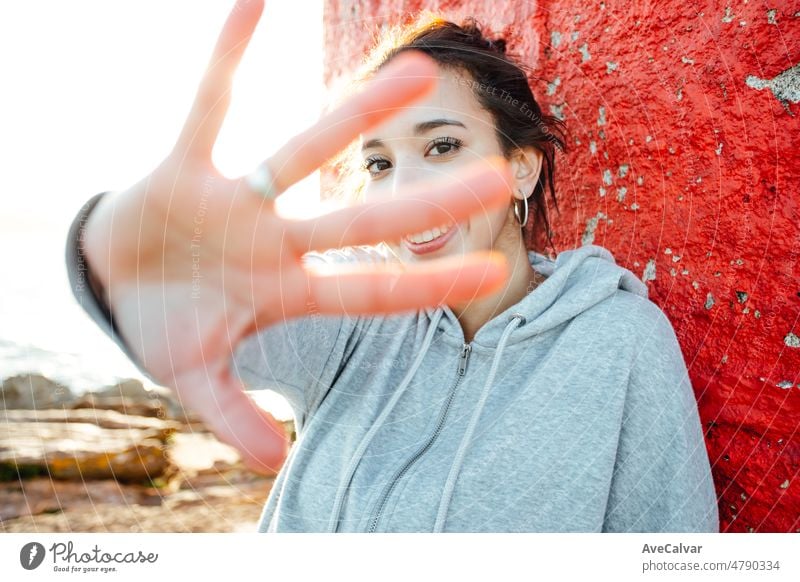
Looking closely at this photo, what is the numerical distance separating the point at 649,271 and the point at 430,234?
0.25 meters

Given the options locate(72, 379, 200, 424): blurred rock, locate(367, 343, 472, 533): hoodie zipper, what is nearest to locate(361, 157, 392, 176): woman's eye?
locate(367, 343, 472, 533): hoodie zipper

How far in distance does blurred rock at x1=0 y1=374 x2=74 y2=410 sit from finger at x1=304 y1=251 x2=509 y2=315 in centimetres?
34

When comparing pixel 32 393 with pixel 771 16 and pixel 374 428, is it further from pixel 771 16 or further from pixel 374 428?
pixel 771 16

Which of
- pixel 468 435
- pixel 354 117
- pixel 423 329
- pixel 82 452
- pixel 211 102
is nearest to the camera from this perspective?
pixel 211 102

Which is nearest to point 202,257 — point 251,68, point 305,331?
point 305,331

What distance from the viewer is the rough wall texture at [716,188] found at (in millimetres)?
543

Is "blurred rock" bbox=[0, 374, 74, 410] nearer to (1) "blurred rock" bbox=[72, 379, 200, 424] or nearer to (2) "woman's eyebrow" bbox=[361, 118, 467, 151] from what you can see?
(1) "blurred rock" bbox=[72, 379, 200, 424]

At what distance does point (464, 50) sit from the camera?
0.63 metres

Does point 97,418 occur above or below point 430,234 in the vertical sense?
below

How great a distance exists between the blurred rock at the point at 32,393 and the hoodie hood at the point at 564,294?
45 centimetres

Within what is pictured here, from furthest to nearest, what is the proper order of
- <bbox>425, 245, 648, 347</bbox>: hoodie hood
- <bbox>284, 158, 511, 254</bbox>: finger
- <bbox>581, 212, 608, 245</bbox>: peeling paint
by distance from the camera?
<bbox>581, 212, 608, 245</bbox>: peeling paint, <bbox>425, 245, 648, 347</bbox>: hoodie hood, <bbox>284, 158, 511, 254</bbox>: finger

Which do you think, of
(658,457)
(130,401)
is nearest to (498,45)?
(658,457)

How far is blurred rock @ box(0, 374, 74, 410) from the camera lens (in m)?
0.64

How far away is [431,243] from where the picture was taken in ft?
1.98
